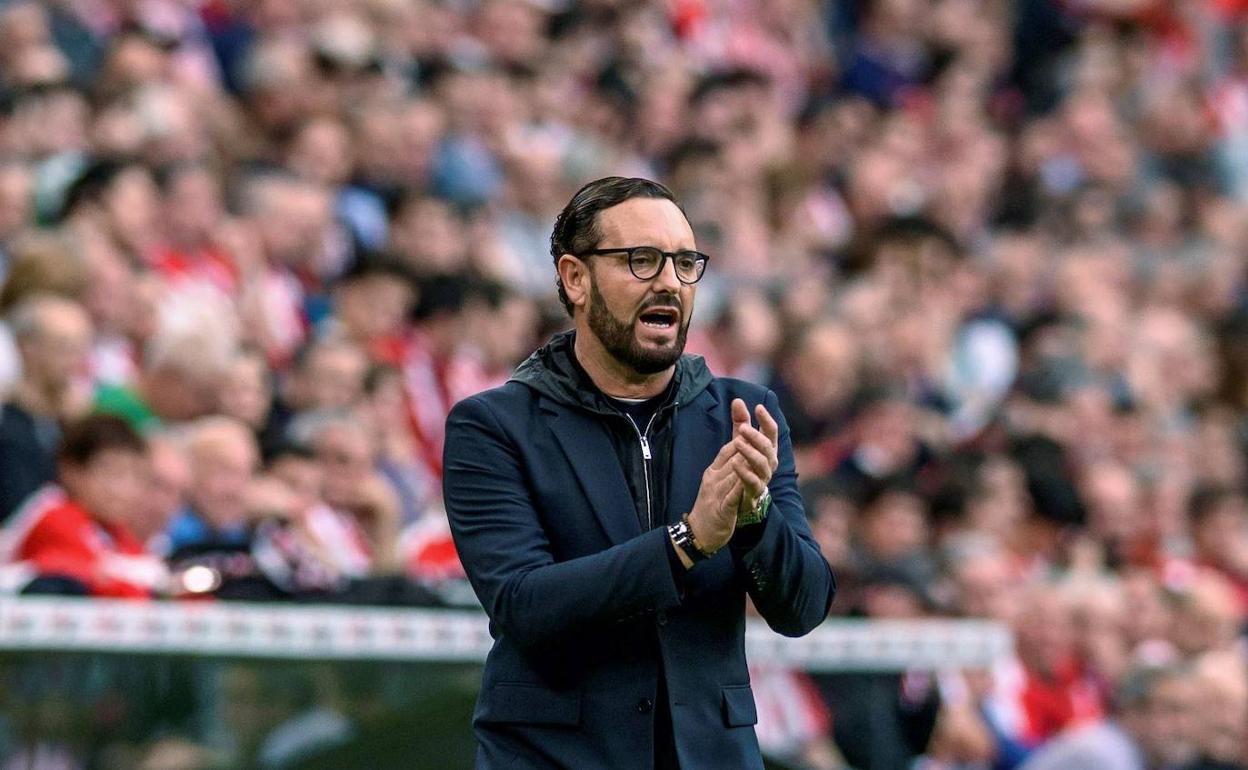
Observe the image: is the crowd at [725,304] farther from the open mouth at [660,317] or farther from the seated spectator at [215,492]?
the open mouth at [660,317]

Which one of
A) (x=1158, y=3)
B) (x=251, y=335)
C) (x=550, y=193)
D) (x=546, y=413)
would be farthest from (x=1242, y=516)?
(x=546, y=413)

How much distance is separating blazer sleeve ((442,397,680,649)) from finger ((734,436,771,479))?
0.21 metres

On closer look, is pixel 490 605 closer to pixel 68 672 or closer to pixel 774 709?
pixel 68 672

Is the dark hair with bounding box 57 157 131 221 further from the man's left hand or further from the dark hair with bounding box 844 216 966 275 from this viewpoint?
the man's left hand

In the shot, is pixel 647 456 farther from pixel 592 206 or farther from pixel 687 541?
pixel 592 206

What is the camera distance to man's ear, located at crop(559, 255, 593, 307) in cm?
379

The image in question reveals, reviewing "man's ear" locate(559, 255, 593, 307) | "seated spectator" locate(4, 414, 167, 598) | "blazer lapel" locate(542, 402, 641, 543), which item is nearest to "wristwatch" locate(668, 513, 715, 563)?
"blazer lapel" locate(542, 402, 641, 543)

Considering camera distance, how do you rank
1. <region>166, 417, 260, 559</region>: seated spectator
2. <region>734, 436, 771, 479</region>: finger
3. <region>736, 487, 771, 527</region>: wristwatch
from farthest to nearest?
<region>166, 417, 260, 559</region>: seated spectator < <region>736, 487, 771, 527</region>: wristwatch < <region>734, 436, 771, 479</region>: finger

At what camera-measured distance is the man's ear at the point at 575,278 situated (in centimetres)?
379

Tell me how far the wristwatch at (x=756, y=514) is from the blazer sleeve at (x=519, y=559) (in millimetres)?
128

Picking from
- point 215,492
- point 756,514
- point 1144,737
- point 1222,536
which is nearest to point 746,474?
point 756,514

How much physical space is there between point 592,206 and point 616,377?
0.31 m

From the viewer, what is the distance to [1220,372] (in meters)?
12.4

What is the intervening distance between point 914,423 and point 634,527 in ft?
21.6
